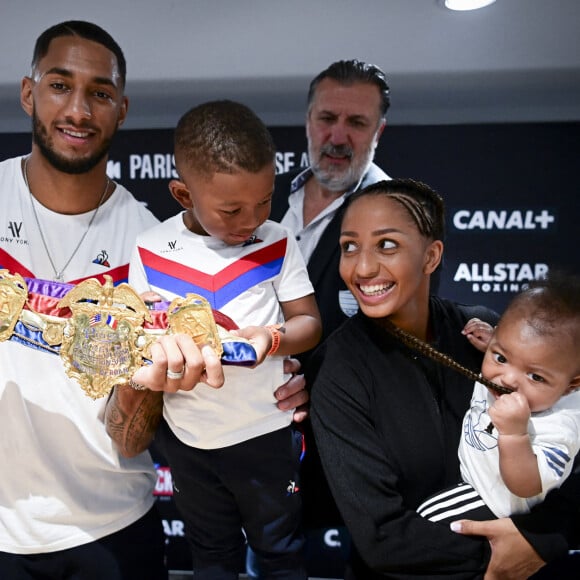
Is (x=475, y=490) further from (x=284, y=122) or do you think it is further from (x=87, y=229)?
(x=284, y=122)

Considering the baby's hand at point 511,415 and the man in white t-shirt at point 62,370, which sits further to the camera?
the man in white t-shirt at point 62,370

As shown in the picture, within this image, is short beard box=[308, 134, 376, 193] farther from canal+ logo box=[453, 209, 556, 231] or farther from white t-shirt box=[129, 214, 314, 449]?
white t-shirt box=[129, 214, 314, 449]

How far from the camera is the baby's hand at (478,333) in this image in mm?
1358

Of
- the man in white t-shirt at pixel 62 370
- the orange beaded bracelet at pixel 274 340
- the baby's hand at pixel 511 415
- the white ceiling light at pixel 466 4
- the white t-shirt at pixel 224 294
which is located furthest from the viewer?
the white ceiling light at pixel 466 4

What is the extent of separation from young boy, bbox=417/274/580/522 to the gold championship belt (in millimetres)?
528

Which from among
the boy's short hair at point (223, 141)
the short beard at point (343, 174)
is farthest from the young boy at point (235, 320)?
the short beard at point (343, 174)

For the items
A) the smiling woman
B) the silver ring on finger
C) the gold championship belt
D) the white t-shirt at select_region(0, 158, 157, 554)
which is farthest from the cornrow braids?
the white t-shirt at select_region(0, 158, 157, 554)

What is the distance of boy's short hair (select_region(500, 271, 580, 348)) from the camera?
3.76 ft

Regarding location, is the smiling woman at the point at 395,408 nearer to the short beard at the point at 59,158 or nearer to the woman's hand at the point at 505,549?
the woman's hand at the point at 505,549

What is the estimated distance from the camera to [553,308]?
3.81ft

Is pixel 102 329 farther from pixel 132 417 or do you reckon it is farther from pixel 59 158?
pixel 59 158

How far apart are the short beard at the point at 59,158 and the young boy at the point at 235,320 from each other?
26cm

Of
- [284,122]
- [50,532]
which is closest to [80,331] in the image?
[50,532]

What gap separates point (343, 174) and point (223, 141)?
3.27 ft
